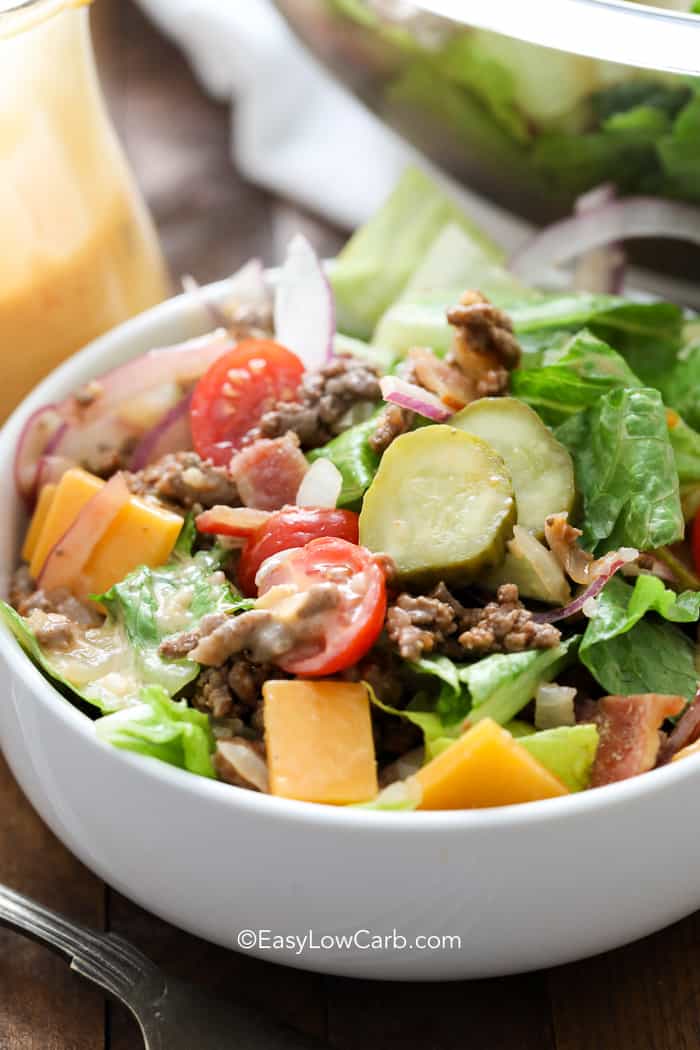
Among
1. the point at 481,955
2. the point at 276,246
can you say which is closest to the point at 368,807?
the point at 481,955

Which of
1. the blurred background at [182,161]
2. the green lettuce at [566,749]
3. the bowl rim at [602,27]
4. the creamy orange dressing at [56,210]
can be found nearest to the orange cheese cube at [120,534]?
the creamy orange dressing at [56,210]

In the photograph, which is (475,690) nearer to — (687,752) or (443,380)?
(687,752)

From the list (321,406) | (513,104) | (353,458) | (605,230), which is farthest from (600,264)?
(353,458)

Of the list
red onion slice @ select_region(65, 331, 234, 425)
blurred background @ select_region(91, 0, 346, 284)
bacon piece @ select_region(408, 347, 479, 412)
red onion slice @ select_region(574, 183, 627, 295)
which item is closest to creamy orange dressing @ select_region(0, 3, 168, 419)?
red onion slice @ select_region(65, 331, 234, 425)

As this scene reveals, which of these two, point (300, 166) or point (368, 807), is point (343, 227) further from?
point (368, 807)

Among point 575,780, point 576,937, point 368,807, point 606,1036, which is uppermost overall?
point 368,807
